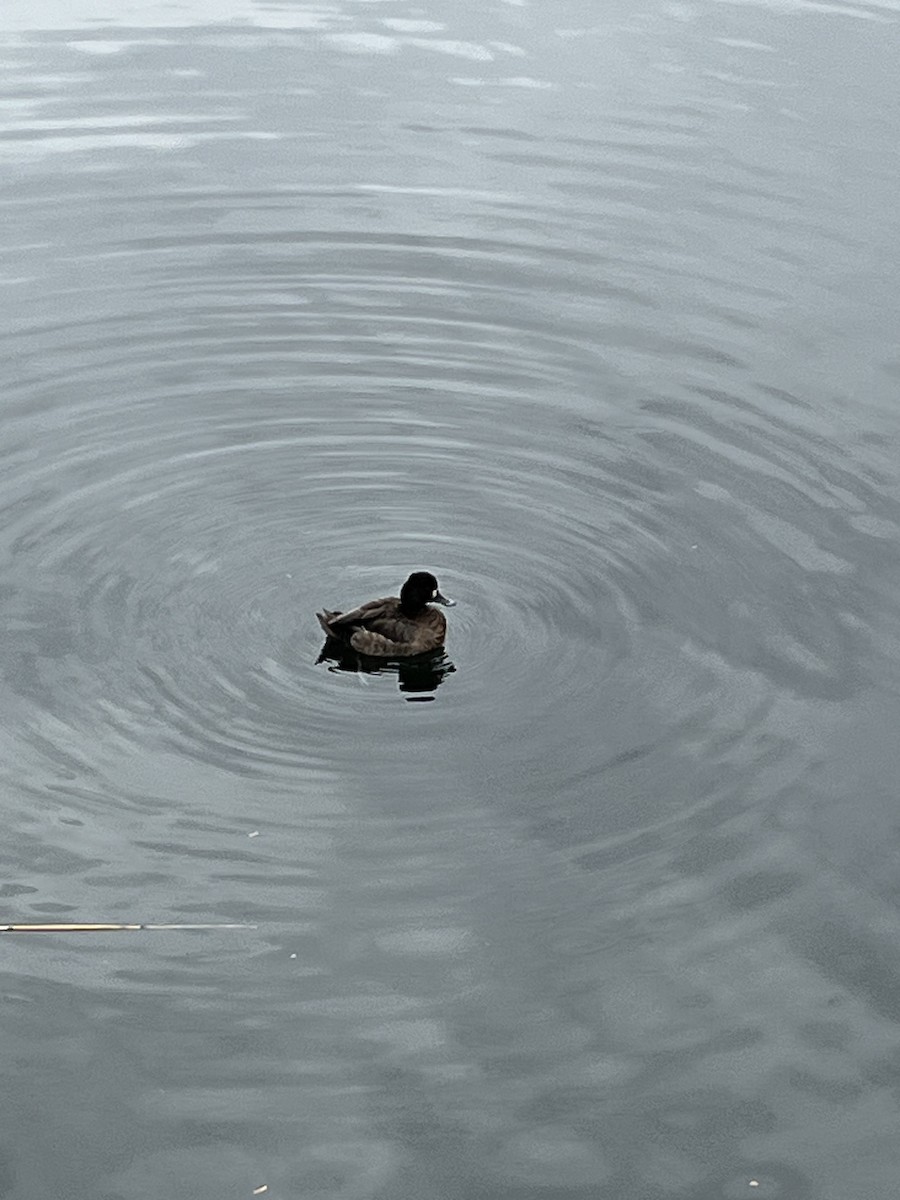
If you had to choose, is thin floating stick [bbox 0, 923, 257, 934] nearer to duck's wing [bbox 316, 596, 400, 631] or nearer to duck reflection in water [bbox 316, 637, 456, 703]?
duck reflection in water [bbox 316, 637, 456, 703]

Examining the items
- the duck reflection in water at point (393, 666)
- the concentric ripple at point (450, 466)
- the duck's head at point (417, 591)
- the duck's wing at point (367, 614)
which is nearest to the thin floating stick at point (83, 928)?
the concentric ripple at point (450, 466)

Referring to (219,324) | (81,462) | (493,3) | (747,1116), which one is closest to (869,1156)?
(747,1116)

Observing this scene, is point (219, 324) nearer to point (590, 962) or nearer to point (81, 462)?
point (81, 462)

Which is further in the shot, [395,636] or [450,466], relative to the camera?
[450,466]

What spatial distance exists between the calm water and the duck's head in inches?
19.7

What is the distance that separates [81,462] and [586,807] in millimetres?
Answer: 5929

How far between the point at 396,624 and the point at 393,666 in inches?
13.4

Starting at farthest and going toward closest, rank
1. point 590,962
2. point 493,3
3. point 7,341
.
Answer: point 493,3, point 7,341, point 590,962

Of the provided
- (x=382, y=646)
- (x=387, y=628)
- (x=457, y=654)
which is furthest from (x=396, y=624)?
(x=457, y=654)

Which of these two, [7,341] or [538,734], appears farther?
[7,341]

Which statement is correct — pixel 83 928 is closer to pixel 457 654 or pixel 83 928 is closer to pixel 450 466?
pixel 457 654

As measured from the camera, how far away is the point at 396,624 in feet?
39.8

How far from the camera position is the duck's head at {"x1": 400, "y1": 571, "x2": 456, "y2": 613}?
12.1m

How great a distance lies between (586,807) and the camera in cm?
1078
